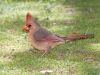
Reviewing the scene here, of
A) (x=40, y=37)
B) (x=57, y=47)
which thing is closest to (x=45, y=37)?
(x=40, y=37)

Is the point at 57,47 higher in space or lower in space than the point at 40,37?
lower

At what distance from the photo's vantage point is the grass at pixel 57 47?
4688 millimetres

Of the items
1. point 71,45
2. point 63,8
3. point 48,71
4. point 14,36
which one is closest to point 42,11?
point 63,8

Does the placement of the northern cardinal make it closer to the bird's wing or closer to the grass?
the bird's wing

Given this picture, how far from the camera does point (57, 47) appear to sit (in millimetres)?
5711

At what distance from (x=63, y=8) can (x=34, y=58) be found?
168 inches

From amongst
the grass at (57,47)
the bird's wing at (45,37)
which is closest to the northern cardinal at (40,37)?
the bird's wing at (45,37)

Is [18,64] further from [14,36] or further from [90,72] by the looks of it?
[14,36]

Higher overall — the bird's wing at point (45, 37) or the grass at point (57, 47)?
the bird's wing at point (45, 37)

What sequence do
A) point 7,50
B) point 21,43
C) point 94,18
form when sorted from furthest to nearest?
point 94,18, point 21,43, point 7,50

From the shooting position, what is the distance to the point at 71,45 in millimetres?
5762

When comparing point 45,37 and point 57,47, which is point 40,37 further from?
point 57,47

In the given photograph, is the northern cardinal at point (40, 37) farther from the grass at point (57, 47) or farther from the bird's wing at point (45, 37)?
the grass at point (57, 47)

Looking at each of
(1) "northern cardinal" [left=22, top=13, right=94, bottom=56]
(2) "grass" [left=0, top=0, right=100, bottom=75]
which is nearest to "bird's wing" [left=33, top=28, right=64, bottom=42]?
(1) "northern cardinal" [left=22, top=13, right=94, bottom=56]
